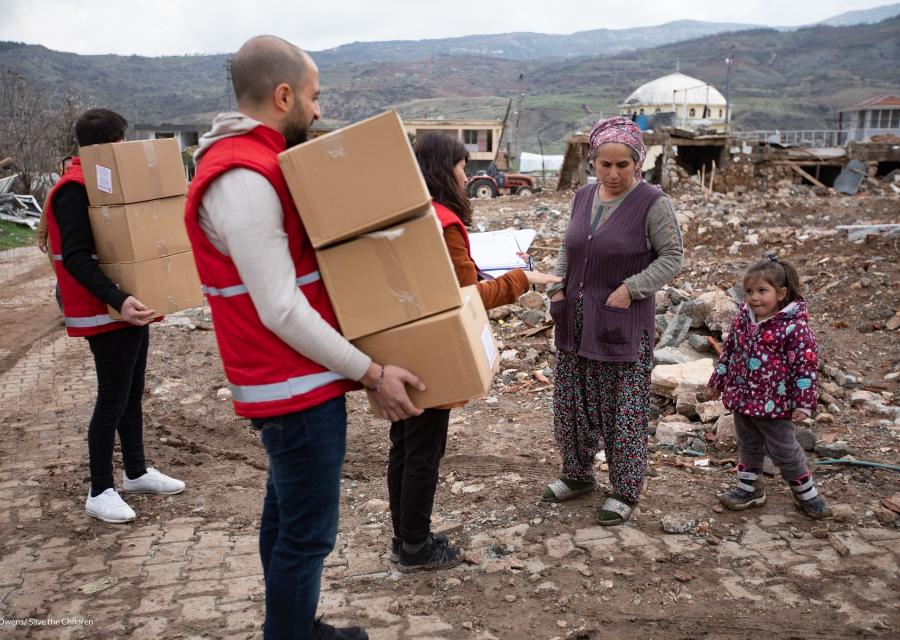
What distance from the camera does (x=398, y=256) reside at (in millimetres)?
1965

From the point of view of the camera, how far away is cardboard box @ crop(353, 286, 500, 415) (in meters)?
2.01

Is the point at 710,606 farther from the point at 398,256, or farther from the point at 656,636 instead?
the point at 398,256

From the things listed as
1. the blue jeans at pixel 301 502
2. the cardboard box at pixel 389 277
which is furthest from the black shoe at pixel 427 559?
the cardboard box at pixel 389 277

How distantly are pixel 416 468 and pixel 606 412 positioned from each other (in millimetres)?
1007

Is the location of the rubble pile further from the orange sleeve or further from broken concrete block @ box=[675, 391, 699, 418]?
the orange sleeve

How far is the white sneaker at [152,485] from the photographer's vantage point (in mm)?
3805

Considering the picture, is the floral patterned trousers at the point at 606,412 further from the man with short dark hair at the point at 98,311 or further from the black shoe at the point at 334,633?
the man with short dark hair at the point at 98,311

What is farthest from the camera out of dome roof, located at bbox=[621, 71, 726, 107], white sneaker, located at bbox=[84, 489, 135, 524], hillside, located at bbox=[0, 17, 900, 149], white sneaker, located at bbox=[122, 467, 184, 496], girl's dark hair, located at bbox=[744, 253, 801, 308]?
hillside, located at bbox=[0, 17, 900, 149]

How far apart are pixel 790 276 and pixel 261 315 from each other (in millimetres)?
2568

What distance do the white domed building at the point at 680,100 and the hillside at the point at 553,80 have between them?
20373 millimetres

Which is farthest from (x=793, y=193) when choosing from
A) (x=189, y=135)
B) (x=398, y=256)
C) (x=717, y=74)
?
(x=717, y=74)

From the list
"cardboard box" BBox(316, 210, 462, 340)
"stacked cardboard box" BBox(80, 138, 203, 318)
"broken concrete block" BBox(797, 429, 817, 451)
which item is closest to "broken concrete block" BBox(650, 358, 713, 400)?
"broken concrete block" BBox(797, 429, 817, 451)

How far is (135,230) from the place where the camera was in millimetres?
3240

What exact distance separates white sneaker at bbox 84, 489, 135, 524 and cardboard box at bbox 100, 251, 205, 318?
0.94m
